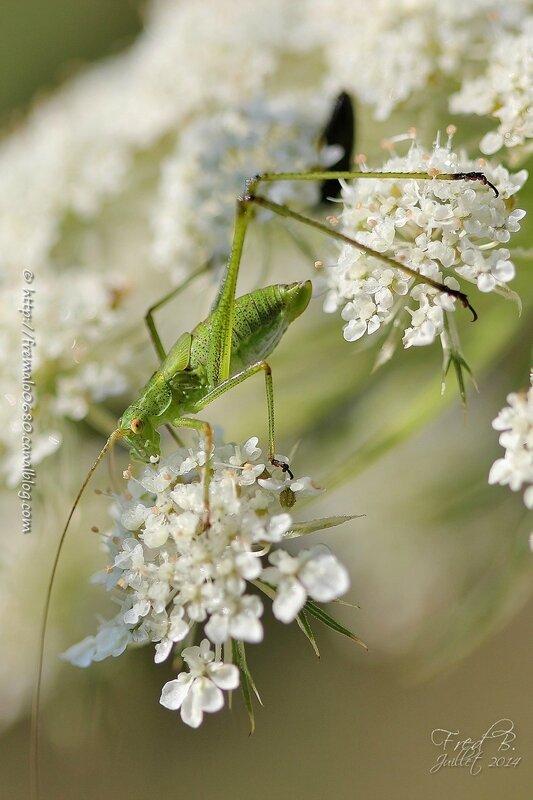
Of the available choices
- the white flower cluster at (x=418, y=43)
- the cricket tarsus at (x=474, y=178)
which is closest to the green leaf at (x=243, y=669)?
the cricket tarsus at (x=474, y=178)

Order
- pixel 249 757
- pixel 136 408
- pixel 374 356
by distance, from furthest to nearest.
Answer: pixel 249 757
pixel 374 356
pixel 136 408

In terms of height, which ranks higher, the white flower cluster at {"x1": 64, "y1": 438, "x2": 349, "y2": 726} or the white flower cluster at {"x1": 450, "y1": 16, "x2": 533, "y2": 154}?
the white flower cluster at {"x1": 450, "y1": 16, "x2": 533, "y2": 154}

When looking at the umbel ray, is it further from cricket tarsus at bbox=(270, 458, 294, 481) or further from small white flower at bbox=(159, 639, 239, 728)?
small white flower at bbox=(159, 639, 239, 728)

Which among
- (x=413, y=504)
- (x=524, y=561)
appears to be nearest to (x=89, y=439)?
(x=413, y=504)

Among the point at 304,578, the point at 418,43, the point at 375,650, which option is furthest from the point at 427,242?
the point at 375,650

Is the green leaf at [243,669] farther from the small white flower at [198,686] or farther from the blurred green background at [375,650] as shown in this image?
the blurred green background at [375,650]

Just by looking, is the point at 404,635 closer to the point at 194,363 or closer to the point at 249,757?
the point at 249,757

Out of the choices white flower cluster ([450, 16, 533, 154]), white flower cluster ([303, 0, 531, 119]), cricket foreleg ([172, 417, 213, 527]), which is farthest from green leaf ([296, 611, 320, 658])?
white flower cluster ([303, 0, 531, 119])
